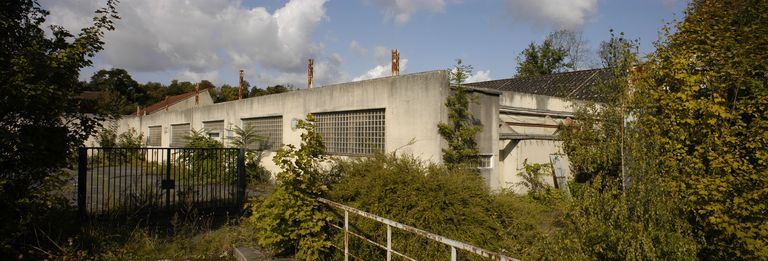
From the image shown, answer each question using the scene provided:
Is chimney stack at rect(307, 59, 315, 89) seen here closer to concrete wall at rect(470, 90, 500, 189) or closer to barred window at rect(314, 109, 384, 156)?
barred window at rect(314, 109, 384, 156)

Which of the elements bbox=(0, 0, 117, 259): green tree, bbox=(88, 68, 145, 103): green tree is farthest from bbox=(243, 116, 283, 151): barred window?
bbox=(88, 68, 145, 103): green tree

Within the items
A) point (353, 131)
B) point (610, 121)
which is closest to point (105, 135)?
point (353, 131)

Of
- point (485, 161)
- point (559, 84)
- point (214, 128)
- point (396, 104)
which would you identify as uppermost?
point (559, 84)

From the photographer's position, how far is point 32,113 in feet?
17.4

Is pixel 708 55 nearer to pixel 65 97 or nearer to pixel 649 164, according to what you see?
pixel 649 164

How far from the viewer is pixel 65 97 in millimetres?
5594

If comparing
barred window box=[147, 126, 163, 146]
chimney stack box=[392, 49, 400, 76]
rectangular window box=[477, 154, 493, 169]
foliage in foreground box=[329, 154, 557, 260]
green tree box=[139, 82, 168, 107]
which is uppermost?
green tree box=[139, 82, 168, 107]

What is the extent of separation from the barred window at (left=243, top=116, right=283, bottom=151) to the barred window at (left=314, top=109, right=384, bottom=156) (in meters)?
2.74

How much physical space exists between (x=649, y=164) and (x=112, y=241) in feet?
23.7

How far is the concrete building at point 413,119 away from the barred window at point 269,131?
0.11 ft

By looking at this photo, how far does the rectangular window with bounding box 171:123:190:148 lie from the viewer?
2267cm

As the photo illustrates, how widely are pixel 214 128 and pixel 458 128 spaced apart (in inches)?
542

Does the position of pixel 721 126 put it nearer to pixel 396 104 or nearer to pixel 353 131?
pixel 396 104

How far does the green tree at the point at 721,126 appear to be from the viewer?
4383mm
